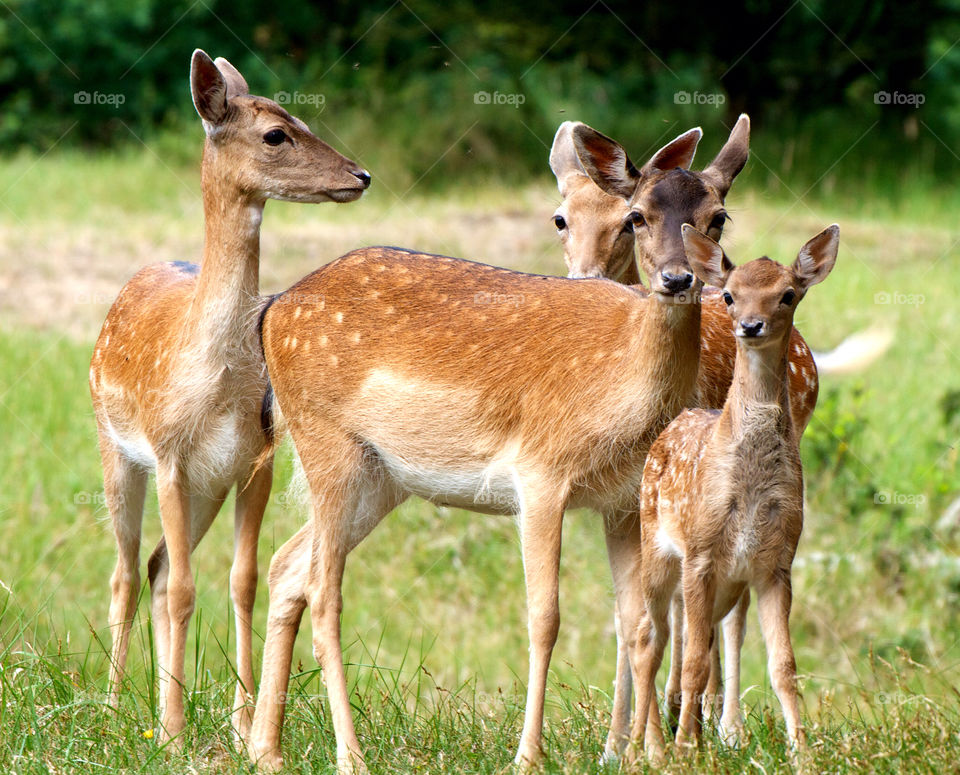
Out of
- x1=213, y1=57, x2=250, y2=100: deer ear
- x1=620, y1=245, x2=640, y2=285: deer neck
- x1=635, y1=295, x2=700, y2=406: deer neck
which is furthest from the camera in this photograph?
x1=620, y1=245, x2=640, y2=285: deer neck

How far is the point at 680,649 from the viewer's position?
5617 mm

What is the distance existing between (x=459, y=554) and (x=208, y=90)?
14.9ft

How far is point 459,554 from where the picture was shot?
926 centimetres

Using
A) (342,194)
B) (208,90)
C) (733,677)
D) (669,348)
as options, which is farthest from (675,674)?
(208,90)

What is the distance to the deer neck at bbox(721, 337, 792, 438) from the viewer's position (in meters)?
4.43

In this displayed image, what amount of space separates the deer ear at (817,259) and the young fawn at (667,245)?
39 centimetres

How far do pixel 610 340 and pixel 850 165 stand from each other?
1376 centimetres

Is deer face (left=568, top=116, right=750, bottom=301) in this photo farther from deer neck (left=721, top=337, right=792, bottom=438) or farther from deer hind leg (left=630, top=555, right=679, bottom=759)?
deer hind leg (left=630, top=555, right=679, bottom=759)

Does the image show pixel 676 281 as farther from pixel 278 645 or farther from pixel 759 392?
pixel 278 645

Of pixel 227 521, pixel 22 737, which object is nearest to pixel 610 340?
pixel 22 737

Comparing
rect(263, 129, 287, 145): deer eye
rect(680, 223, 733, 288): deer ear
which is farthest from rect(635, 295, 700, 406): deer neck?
rect(263, 129, 287, 145): deer eye

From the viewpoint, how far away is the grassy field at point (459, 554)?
Result: 5027mm

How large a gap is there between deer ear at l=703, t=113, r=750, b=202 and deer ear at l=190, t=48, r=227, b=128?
1874mm

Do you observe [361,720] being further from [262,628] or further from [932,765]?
[262,628]
